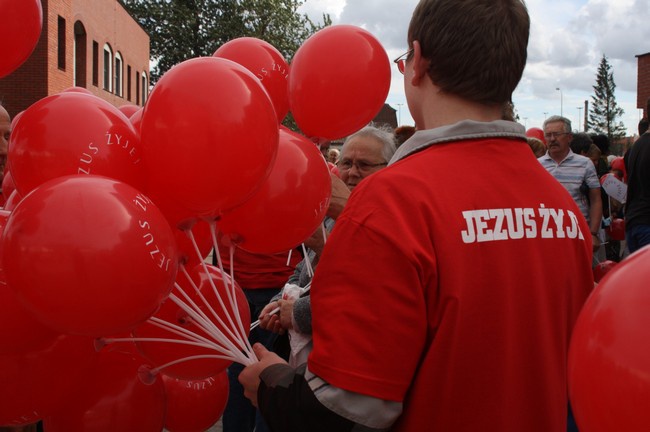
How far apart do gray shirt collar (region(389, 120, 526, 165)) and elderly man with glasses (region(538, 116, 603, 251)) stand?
476cm

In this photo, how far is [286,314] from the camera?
2676 mm

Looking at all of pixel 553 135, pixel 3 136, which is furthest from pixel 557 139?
pixel 3 136

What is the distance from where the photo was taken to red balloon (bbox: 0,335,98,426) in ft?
6.07

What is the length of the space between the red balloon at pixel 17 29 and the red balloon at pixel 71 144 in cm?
75

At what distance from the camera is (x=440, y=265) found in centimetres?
135

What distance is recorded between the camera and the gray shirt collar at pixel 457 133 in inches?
58.4

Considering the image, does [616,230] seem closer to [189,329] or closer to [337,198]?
[337,198]

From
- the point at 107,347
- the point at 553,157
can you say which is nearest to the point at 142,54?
the point at 553,157

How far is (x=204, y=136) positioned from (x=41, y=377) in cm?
86

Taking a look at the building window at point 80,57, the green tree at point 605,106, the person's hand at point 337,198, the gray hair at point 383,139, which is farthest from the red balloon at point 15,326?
the green tree at point 605,106

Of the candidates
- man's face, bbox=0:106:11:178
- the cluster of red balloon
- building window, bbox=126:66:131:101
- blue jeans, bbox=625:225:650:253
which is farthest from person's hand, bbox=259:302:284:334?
building window, bbox=126:66:131:101

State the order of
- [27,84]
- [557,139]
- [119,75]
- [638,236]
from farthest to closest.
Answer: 1. [119,75]
2. [27,84]
3. [557,139]
4. [638,236]

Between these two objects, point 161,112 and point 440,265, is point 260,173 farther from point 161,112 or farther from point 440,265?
point 440,265

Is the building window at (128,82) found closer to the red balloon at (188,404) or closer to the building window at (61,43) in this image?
the building window at (61,43)
